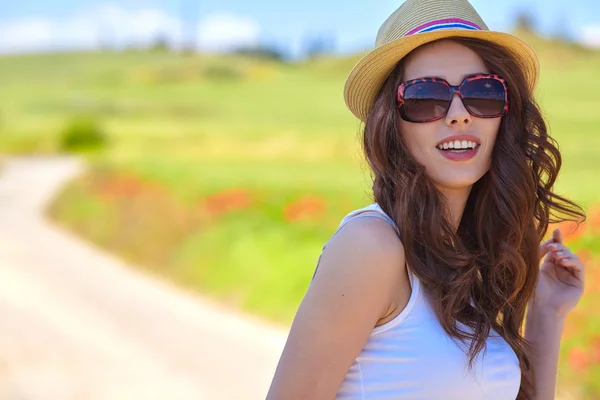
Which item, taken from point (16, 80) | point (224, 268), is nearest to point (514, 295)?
point (224, 268)

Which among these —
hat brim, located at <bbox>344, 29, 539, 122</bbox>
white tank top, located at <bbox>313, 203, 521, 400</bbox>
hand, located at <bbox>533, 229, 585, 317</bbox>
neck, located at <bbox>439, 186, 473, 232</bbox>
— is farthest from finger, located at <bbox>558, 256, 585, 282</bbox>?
white tank top, located at <bbox>313, 203, 521, 400</bbox>

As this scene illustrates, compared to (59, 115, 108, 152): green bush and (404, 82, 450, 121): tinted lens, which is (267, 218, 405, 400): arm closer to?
(404, 82, 450, 121): tinted lens

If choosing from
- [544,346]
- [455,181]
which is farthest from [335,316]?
[544,346]

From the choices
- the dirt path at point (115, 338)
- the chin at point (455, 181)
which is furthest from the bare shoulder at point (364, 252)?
the dirt path at point (115, 338)

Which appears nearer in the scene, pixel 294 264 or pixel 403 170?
pixel 403 170

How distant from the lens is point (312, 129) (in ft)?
104

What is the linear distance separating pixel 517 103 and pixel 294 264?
8122mm

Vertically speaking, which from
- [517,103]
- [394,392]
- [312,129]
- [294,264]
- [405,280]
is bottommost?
[312,129]

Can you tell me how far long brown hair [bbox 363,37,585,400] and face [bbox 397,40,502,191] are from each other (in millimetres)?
31

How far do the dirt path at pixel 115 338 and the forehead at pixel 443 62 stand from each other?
5.08 meters

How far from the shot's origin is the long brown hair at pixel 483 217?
196cm

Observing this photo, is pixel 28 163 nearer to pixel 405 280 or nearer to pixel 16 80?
pixel 405 280

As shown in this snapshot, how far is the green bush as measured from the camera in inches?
1519

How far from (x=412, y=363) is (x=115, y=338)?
276 inches
